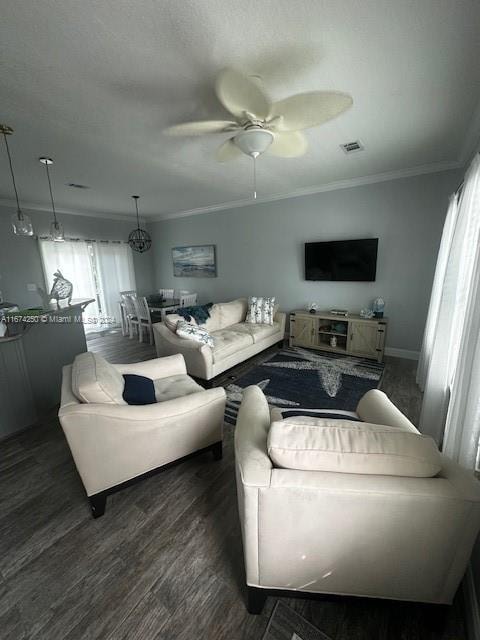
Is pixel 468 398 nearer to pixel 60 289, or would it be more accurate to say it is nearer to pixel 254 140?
pixel 254 140

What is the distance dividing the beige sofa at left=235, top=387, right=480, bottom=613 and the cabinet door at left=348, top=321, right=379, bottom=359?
9.59ft

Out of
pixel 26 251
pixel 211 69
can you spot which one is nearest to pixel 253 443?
pixel 211 69

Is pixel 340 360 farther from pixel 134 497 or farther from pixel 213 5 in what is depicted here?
pixel 213 5

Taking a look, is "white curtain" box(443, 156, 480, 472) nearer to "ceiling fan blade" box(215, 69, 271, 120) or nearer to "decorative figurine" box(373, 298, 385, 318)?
"ceiling fan blade" box(215, 69, 271, 120)

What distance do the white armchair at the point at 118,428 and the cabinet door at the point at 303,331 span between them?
2.73 metres

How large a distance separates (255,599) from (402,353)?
366 centimetres

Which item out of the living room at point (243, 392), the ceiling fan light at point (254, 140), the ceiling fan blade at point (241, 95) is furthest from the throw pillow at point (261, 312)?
the ceiling fan blade at point (241, 95)

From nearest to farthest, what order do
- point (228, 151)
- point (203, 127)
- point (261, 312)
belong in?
point (203, 127) < point (228, 151) < point (261, 312)

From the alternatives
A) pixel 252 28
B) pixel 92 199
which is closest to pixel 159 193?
pixel 92 199

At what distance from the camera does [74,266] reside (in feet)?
17.5

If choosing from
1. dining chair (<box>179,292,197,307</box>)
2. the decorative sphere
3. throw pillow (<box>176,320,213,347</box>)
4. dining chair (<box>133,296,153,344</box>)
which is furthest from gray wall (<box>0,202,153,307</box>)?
throw pillow (<box>176,320,213,347</box>)

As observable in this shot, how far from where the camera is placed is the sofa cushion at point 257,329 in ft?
12.2

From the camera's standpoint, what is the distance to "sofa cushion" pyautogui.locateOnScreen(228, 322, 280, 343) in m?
3.72

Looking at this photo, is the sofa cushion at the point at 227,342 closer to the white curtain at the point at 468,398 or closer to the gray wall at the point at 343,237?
the gray wall at the point at 343,237
